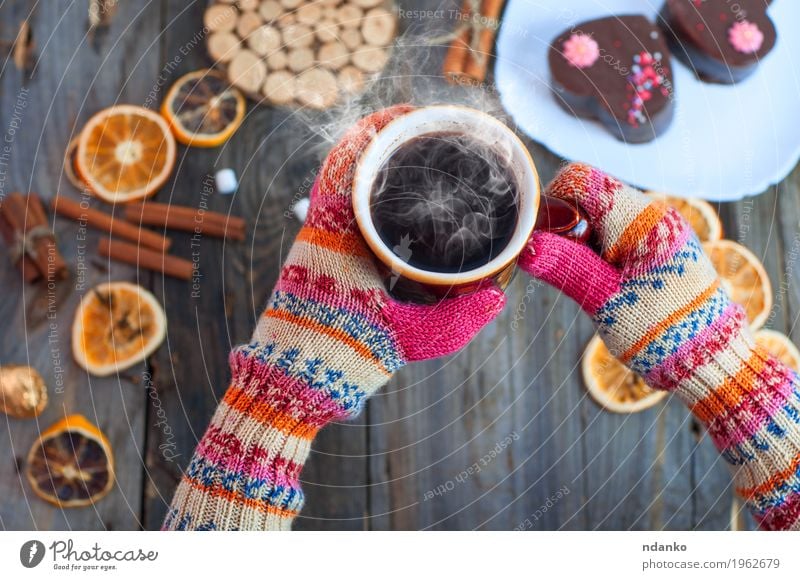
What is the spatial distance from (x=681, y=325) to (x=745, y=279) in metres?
0.16

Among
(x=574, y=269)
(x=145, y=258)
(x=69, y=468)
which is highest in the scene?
(x=574, y=269)

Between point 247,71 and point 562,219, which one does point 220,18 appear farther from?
point 562,219

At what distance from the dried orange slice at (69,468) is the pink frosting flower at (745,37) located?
0.51m

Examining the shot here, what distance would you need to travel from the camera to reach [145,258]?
49 cm

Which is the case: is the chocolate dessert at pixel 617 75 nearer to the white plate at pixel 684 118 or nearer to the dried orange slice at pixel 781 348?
the white plate at pixel 684 118

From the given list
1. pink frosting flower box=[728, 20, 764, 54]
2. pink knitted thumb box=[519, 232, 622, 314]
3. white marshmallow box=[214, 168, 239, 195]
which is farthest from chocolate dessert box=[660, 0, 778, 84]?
white marshmallow box=[214, 168, 239, 195]

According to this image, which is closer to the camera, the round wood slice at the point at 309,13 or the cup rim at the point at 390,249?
the cup rim at the point at 390,249

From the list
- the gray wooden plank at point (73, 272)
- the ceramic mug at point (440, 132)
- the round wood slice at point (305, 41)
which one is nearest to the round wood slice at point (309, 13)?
the round wood slice at point (305, 41)

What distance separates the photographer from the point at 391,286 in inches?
13.0

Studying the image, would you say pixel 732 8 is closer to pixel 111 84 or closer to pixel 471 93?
pixel 471 93

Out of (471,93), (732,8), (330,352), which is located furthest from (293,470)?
(732,8)

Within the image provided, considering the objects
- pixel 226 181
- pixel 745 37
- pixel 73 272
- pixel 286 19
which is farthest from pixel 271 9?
pixel 745 37

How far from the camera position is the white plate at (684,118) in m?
0.50

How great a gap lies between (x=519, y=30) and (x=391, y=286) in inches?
10.3
